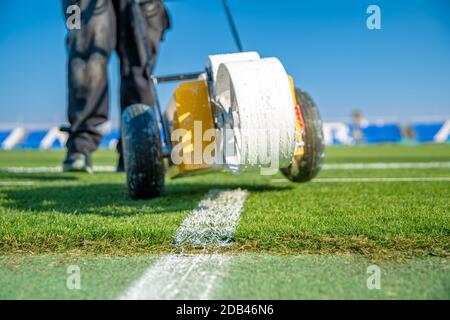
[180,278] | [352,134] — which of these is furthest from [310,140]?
[352,134]

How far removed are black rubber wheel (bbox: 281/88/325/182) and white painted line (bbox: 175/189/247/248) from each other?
44cm

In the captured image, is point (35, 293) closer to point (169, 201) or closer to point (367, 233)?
point (367, 233)

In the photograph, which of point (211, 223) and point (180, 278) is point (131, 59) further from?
point (180, 278)

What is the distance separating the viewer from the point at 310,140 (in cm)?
309

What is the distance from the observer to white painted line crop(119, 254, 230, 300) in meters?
1.38

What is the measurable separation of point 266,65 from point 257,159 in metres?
0.41

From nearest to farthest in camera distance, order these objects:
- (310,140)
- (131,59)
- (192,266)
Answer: (192,266)
(310,140)
(131,59)

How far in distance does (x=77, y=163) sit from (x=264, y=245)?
8.93 feet

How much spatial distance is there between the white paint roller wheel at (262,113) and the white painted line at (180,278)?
1.79 feet

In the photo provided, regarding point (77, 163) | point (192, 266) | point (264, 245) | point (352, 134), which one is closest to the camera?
point (192, 266)

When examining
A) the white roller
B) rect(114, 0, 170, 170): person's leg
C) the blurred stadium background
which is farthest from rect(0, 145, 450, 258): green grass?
the blurred stadium background

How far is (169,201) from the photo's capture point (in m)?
2.98

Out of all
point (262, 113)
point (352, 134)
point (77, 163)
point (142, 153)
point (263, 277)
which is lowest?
point (352, 134)

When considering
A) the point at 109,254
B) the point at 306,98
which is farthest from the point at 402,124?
the point at 109,254
